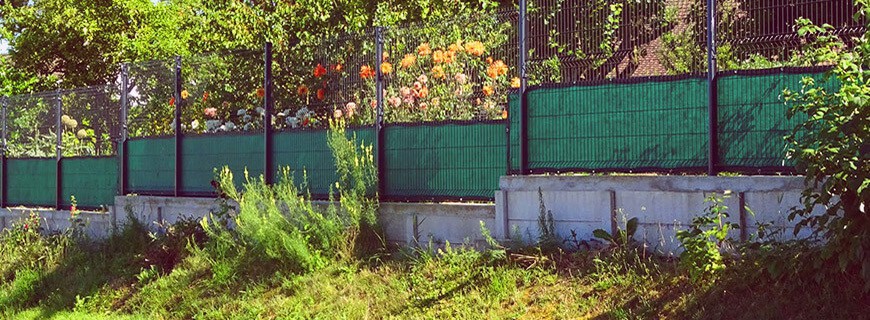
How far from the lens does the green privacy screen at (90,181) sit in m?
18.9

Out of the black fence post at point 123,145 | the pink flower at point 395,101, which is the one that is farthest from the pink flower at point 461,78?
the black fence post at point 123,145

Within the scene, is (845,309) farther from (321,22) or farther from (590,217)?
(321,22)

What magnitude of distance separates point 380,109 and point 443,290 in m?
2.92

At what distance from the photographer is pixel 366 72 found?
14.1 meters

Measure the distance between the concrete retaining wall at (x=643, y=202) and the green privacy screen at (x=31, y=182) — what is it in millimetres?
10995

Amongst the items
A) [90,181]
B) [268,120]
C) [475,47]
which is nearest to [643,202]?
[475,47]

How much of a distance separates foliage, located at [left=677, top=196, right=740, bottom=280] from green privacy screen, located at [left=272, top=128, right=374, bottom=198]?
16.1 ft

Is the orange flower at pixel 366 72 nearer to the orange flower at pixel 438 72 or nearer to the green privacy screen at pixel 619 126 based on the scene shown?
the orange flower at pixel 438 72

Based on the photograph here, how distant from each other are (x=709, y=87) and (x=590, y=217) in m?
1.66

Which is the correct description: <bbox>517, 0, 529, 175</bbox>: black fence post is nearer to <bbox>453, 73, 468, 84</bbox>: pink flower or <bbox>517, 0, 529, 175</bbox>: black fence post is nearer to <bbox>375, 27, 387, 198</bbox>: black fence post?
<bbox>453, 73, 468, 84</bbox>: pink flower

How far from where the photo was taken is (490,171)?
1281 cm

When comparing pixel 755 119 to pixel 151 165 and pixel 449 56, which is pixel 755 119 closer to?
pixel 449 56

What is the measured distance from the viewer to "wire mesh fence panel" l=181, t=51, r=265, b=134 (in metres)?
15.9

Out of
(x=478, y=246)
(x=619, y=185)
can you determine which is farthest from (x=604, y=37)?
(x=478, y=246)
